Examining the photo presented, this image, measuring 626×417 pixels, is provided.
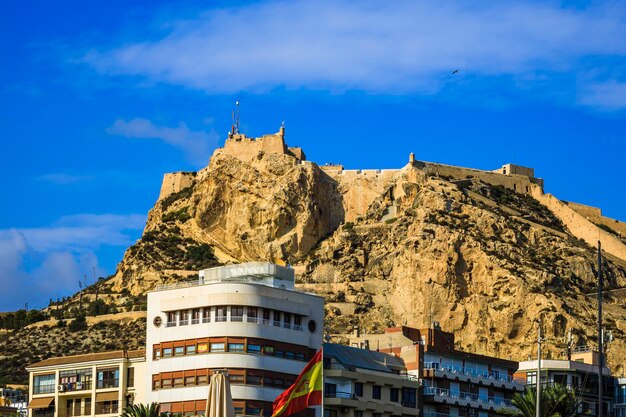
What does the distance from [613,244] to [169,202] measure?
5693 cm

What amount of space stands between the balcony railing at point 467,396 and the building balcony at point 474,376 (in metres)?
0.97

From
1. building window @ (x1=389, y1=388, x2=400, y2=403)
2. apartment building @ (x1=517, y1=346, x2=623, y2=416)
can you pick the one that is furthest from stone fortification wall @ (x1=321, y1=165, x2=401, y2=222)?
building window @ (x1=389, y1=388, x2=400, y2=403)

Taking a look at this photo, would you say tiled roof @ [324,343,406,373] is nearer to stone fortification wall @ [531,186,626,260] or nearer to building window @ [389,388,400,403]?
building window @ [389,388,400,403]

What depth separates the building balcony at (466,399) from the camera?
95875 millimetres

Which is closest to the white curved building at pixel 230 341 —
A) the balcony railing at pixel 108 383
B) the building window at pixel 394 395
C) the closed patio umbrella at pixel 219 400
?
the balcony railing at pixel 108 383

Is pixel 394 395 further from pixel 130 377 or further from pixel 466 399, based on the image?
pixel 130 377

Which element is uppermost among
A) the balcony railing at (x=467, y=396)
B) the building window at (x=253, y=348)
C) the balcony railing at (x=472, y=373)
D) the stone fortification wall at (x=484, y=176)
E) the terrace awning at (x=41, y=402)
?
the stone fortification wall at (x=484, y=176)

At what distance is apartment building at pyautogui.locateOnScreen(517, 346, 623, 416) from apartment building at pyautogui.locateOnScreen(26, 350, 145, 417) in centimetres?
2999

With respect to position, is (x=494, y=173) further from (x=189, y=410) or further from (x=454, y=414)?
(x=189, y=410)

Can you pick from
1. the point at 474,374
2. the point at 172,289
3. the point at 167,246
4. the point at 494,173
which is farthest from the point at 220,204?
the point at 172,289

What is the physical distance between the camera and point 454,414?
9706 cm

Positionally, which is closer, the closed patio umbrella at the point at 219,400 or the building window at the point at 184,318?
the closed patio umbrella at the point at 219,400

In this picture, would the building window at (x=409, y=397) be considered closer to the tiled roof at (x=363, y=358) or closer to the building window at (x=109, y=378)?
the tiled roof at (x=363, y=358)

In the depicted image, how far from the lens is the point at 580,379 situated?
106 meters
